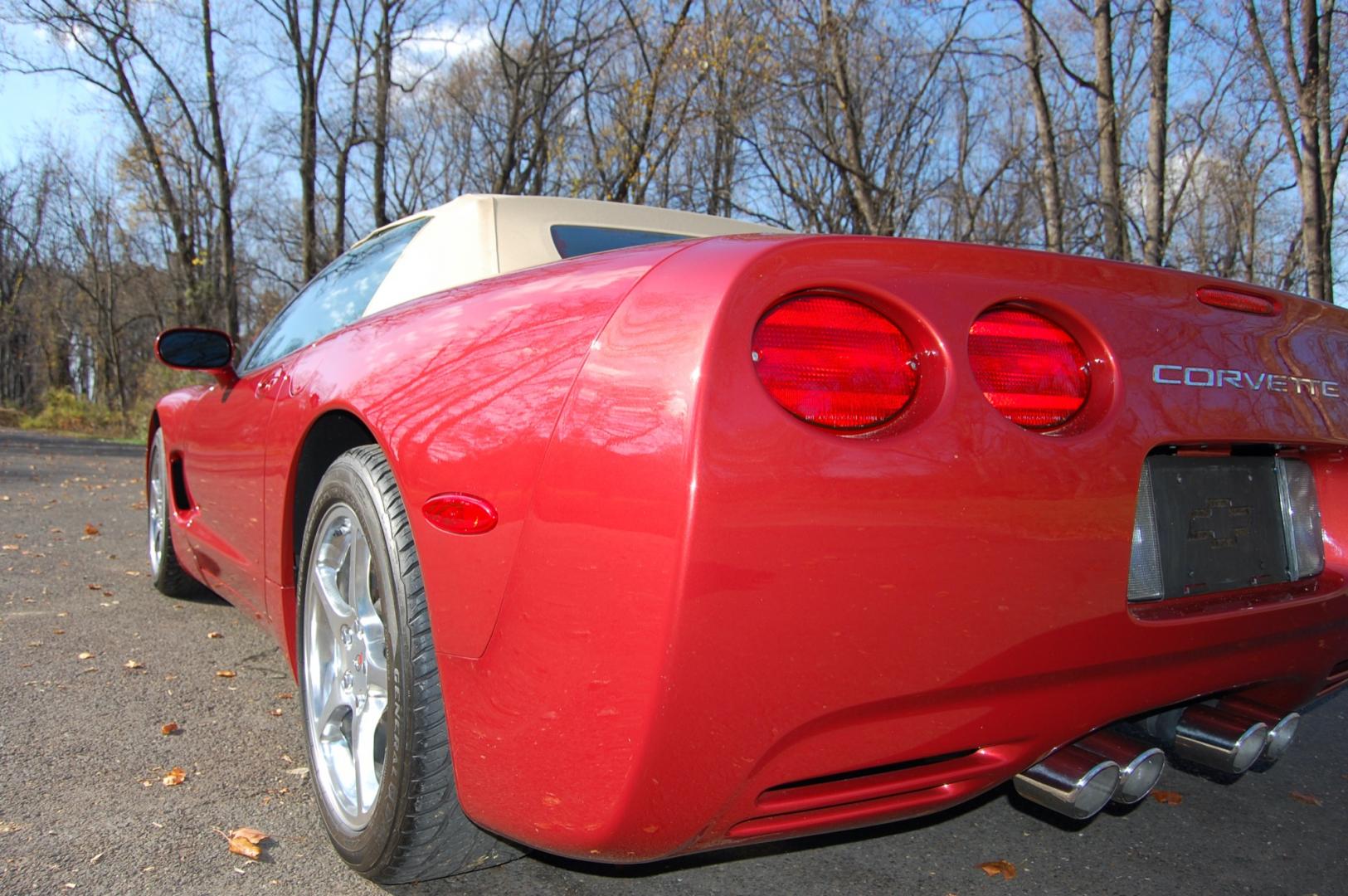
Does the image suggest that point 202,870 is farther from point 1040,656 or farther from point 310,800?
point 1040,656

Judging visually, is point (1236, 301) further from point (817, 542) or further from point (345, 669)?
point (345, 669)

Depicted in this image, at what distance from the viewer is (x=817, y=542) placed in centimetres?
136

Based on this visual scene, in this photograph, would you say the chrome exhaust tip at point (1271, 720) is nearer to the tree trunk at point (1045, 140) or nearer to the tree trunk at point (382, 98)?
the tree trunk at point (1045, 140)

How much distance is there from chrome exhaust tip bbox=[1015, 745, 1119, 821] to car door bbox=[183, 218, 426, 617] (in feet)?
6.32

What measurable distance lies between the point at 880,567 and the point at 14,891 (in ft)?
5.70

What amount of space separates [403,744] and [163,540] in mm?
3163

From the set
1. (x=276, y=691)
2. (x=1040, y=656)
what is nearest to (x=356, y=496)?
(x=1040, y=656)

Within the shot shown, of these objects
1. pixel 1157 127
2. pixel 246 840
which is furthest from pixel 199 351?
pixel 1157 127

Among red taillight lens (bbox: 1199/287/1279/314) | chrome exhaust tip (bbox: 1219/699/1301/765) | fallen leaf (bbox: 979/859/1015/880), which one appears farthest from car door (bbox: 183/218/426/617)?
chrome exhaust tip (bbox: 1219/699/1301/765)

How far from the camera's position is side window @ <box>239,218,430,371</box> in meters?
3.02

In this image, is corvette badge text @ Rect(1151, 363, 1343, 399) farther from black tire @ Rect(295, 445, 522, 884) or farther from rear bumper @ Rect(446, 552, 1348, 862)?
black tire @ Rect(295, 445, 522, 884)

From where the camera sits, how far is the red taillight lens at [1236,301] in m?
1.82

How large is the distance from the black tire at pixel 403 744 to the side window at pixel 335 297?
44.6 inches

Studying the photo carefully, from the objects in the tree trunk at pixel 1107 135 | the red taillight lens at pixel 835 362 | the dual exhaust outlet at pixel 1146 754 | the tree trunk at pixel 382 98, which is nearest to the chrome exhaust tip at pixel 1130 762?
the dual exhaust outlet at pixel 1146 754
